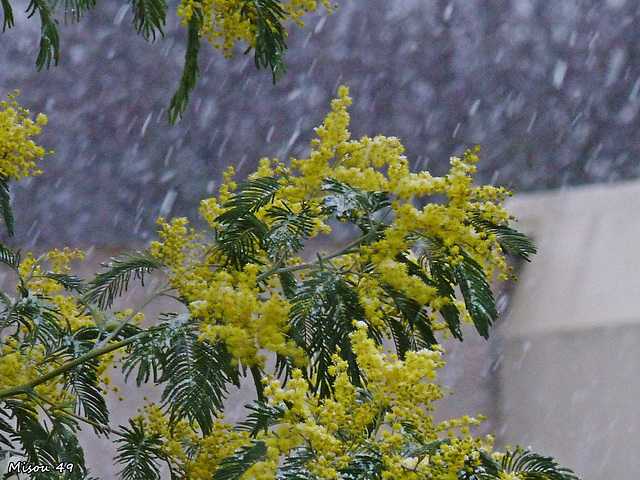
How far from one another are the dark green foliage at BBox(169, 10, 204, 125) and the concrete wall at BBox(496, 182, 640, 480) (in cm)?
352

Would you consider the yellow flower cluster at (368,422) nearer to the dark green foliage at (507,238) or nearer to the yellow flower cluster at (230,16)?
the dark green foliage at (507,238)

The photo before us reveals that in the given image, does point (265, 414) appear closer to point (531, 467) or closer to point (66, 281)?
point (531, 467)

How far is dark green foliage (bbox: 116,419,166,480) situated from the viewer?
1.44 meters

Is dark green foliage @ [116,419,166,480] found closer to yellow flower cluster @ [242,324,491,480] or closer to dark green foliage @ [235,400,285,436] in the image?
dark green foliage @ [235,400,285,436]

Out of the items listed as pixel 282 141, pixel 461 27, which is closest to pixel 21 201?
pixel 282 141

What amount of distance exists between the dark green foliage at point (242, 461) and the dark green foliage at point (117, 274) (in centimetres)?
44

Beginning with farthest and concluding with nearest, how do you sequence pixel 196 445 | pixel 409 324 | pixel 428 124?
1. pixel 428 124
2. pixel 196 445
3. pixel 409 324

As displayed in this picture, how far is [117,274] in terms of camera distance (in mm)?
1569

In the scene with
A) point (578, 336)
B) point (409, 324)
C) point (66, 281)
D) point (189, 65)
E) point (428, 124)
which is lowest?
point (409, 324)

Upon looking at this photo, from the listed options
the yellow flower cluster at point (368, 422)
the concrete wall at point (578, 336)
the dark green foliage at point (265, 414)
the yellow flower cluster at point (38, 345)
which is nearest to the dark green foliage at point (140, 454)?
the yellow flower cluster at point (38, 345)

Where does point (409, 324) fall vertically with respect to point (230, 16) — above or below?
below

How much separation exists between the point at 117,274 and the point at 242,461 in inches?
22.3

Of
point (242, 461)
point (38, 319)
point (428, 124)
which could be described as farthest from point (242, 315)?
point (428, 124)

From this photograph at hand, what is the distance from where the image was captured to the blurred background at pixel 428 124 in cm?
464
